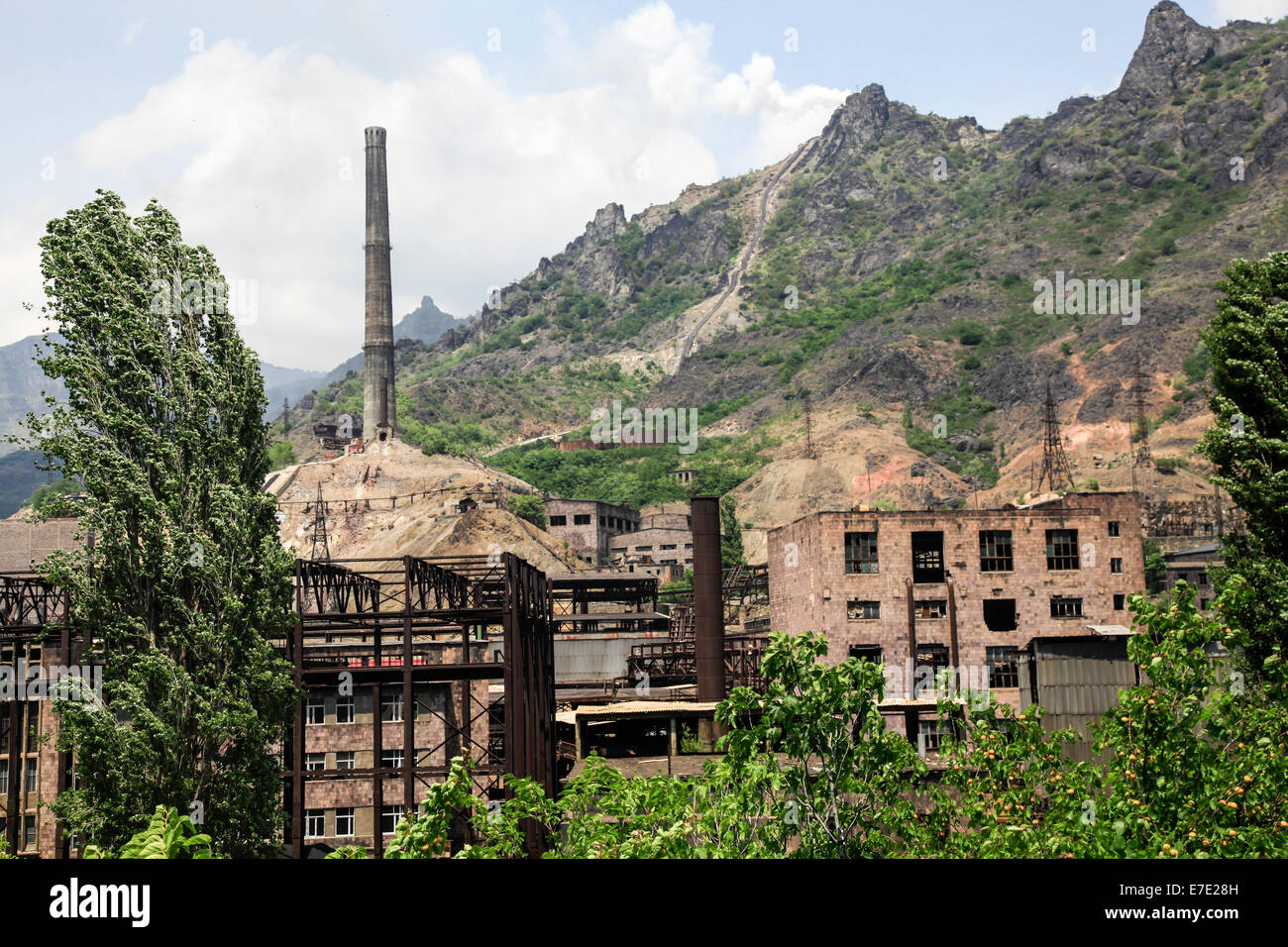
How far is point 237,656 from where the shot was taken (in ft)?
70.2

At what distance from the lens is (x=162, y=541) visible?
21.1 meters

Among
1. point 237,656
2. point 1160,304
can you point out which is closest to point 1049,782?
point 237,656

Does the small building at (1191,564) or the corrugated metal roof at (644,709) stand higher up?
the small building at (1191,564)

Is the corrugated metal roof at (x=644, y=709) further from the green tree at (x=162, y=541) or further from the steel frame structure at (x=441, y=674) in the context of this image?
the green tree at (x=162, y=541)

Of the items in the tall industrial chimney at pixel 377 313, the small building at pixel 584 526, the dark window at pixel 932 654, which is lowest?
the dark window at pixel 932 654

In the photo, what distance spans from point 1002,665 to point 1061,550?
225 inches

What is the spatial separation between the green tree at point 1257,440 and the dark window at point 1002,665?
21.5 meters

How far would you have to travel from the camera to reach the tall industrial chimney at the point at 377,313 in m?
113

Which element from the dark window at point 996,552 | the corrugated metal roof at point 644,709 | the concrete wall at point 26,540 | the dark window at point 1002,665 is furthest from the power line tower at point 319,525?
the dark window at point 1002,665

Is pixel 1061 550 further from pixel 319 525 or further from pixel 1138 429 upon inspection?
pixel 1138 429

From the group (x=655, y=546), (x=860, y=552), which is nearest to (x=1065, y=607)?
(x=860, y=552)

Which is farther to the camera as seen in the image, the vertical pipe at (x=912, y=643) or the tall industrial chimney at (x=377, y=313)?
the tall industrial chimney at (x=377, y=313)
